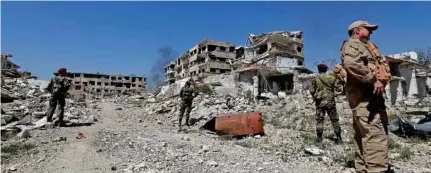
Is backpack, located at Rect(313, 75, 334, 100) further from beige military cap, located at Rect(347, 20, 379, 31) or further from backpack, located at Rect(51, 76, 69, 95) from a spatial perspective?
backpack, located at Rect(51, 76, 69, 95)

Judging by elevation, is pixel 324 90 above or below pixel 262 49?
below

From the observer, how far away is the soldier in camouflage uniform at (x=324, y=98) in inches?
315

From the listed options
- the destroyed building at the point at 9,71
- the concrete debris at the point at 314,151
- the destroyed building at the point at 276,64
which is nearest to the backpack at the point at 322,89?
the concrete debris at the point at 314,151

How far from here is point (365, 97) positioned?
13.0 feet

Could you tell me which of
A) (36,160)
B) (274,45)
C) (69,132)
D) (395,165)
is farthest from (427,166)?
(274,45)

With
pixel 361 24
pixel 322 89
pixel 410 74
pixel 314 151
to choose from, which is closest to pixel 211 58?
pixel 410 74

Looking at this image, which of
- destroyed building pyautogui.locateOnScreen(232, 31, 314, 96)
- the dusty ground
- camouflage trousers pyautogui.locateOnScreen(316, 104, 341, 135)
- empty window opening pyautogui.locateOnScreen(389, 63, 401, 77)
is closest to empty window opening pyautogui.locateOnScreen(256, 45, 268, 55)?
destroyed building pyautogui.locateOnScreen(232, 31, 314, 96)

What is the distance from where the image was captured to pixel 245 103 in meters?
19.6

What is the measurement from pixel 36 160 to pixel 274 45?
4396cm

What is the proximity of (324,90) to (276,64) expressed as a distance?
107 feet

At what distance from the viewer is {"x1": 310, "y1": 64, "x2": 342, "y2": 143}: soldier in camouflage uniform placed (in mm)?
7999

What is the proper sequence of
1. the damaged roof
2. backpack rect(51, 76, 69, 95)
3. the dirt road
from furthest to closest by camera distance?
the damaged roof, backpack rect(51, 76, 69, 95), the dirt road

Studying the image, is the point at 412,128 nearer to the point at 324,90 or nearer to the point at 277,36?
the point at 324,90

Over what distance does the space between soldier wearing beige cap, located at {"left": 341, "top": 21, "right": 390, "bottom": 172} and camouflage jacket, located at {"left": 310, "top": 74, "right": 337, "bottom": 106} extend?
3947mm
